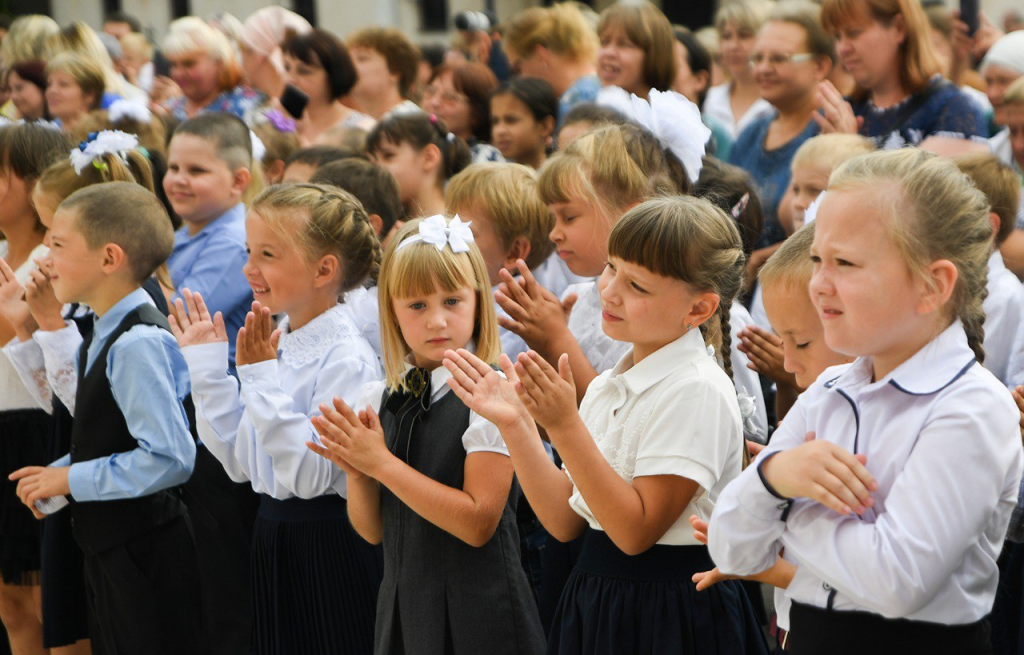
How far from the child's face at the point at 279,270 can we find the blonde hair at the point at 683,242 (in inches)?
44.9

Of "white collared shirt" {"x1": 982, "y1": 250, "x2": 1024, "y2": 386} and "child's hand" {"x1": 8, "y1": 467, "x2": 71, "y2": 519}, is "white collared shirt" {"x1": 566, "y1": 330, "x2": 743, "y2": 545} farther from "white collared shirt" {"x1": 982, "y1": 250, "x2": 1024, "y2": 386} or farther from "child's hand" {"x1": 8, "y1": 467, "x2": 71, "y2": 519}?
"child's hand" {"x1": 8, "y1": 467, "x2": 71, "y2": 519}

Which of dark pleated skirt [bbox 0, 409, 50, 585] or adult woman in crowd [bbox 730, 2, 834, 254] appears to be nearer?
dark pleated skirt [bbox 0, 409, 50, 585]

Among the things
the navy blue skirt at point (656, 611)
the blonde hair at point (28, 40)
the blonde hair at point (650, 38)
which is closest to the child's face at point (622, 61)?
the blonde hair at point (650, 38)

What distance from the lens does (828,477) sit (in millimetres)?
1775

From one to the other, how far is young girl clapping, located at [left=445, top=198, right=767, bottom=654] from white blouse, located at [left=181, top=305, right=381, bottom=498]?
2.54 ft

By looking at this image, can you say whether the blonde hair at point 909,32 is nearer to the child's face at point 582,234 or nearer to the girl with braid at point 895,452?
the child's face at point 582,234

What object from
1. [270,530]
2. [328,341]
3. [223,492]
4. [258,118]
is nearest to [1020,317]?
[328,341]

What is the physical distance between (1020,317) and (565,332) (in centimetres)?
132

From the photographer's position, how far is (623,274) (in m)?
2.54

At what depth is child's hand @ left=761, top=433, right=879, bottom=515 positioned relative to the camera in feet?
5.80

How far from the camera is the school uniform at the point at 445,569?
2742 mm

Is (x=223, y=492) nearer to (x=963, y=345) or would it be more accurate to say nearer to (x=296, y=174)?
(x=296, y=174)

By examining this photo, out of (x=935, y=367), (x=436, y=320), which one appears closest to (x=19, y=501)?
(x=436, y=320)

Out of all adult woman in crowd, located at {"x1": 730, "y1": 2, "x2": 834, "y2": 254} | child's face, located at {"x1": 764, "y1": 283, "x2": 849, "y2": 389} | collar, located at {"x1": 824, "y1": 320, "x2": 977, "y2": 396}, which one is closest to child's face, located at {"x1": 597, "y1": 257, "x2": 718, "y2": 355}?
child's face, located at {"x1": 764, "y1": 283, "x2": 849, "y2": 389}
